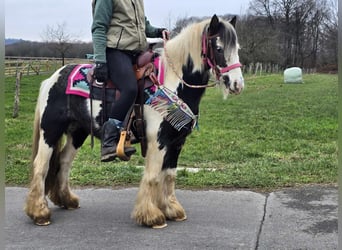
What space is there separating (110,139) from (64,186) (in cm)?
104

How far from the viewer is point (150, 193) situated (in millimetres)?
4082

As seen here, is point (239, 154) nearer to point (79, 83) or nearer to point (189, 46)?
point (189, 46)

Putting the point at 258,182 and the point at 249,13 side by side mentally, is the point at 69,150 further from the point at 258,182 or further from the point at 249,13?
the point at 249,13

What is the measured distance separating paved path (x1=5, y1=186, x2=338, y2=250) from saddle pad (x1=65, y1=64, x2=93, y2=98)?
4.03ft

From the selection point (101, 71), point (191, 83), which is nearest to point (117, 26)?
point (101, 71)

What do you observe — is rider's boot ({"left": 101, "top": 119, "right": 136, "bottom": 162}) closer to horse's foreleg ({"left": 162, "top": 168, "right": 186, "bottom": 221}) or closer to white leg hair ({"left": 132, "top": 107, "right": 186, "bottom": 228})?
white leg hair ({"left": 132, "top": 107, "right": 186, "bottom": 228})

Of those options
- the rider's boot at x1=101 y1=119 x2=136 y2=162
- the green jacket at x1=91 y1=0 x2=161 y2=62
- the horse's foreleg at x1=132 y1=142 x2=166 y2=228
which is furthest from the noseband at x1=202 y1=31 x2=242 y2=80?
the rider's boot at x1=101 y1=119 x2=136 y2=162

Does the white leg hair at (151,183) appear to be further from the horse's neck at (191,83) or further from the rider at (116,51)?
the horse's neck at (191,83)

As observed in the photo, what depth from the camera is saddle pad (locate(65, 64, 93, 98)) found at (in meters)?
4.29

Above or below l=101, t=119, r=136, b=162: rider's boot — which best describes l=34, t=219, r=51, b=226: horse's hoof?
below

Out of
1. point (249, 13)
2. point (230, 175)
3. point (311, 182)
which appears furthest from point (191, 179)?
point (249, 13)

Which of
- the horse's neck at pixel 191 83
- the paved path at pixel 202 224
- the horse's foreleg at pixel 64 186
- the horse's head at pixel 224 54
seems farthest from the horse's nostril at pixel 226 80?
the horse's foreleg at pixel 64 186

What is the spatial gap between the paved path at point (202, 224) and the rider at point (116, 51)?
0.71m

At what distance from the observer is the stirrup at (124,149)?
3.94 metres
